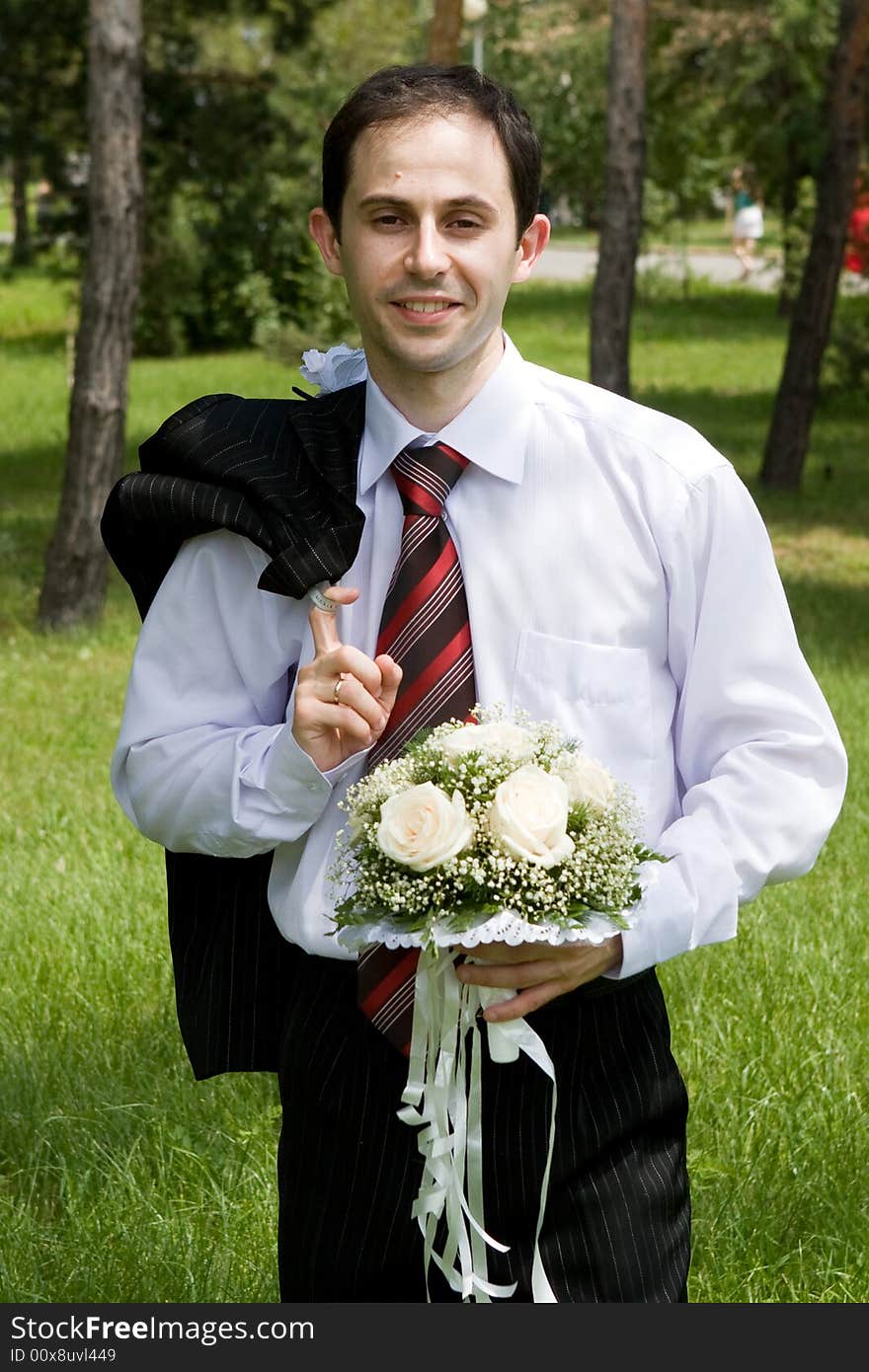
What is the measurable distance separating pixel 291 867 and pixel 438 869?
537mm

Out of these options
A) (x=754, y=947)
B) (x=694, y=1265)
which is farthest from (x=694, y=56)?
(x=694, y=1265)

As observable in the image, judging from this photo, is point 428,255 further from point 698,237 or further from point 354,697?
point 698,237

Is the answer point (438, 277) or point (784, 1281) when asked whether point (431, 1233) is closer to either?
point (438, 277)

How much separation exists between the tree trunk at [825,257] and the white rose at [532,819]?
14.0 meters

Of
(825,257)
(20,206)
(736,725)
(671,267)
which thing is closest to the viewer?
(736,725)

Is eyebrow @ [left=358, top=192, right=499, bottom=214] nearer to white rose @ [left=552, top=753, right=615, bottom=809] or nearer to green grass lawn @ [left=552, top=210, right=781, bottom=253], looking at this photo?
white rose @ [left=552, top=753, right=615, bottom=809]

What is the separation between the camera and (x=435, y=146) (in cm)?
252

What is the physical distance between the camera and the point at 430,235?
2.49 metres

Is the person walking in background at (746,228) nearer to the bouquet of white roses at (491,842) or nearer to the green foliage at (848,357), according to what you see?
the green foliage at (848,357)

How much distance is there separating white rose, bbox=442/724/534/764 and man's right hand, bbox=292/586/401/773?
0.15 metres

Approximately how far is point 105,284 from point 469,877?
897 cm

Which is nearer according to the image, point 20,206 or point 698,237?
point 20,206

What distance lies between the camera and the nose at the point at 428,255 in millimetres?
2479

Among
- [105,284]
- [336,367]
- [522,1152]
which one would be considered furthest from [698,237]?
[522,1152]
